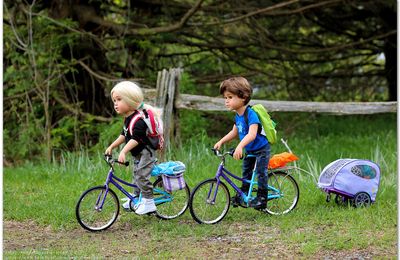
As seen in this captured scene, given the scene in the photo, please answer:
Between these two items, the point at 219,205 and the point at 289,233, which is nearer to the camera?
the point at 289,233

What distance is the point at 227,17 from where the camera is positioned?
494 inches

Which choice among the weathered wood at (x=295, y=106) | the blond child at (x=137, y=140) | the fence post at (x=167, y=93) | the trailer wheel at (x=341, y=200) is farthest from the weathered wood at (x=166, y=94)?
the trailer wheel at (x=341, y=200)

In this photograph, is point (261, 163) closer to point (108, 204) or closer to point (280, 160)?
point (280, 160)

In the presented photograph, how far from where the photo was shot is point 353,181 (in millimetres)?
6730

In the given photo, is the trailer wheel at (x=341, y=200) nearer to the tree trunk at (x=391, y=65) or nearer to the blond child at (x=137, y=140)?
the blond child at (x=137, y=140)

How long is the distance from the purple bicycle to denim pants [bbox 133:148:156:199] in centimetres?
39

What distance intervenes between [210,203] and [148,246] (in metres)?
0.87

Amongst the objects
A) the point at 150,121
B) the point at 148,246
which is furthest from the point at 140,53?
the point at 148,246

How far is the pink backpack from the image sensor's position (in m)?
6.18

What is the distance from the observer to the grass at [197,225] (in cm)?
552

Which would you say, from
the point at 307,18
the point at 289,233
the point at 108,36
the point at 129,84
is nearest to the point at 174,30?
the point at 108,36

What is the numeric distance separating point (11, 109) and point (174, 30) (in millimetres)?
2804

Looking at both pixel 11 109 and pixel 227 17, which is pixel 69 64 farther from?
pixel 227 17

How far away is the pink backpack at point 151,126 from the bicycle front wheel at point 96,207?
0.55 meters
